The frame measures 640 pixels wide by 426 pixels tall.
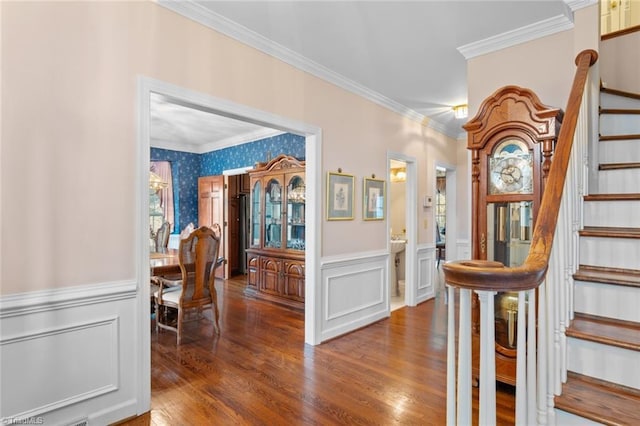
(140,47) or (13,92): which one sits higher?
(140,47)

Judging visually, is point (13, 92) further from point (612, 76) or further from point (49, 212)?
point (612, 76)

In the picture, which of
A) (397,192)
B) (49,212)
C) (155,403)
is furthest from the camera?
(397,192)

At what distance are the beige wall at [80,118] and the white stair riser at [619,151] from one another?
111 inches

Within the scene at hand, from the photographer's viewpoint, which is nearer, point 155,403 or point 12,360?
point 12,360

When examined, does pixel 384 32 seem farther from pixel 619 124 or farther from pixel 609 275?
pixel 609 275

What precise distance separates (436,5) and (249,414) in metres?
3.15

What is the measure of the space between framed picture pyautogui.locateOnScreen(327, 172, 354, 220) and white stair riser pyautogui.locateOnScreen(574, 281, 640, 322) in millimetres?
2277

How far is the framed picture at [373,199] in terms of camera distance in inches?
161

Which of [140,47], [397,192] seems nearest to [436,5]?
[140,47]

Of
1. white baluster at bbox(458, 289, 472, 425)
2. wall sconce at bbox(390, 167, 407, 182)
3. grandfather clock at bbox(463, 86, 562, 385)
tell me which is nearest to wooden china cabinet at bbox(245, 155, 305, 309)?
grandfather clock at bbox(463, 86, 562, 385)

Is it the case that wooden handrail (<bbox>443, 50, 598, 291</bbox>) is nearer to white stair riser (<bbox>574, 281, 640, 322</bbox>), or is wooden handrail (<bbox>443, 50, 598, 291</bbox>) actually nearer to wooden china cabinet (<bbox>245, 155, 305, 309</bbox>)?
white stair riser (<bbox>574, 281, 640, 322</bbox>)

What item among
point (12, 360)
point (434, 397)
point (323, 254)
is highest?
point (323, 254)

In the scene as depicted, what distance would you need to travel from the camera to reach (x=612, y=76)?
2.98 metres

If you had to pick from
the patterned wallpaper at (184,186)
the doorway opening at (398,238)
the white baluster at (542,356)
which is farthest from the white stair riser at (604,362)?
the patterned wallpaper at (184,186)
